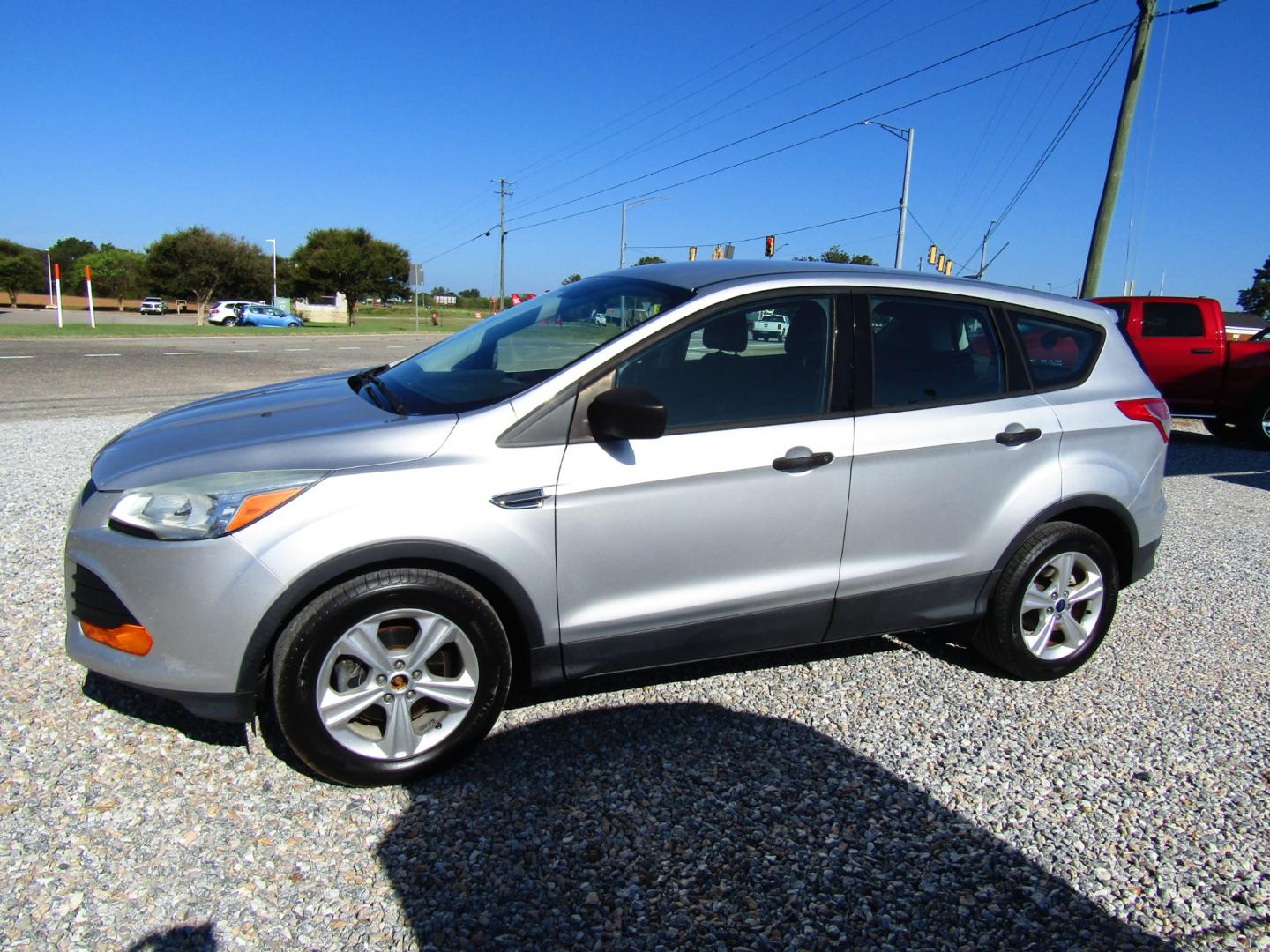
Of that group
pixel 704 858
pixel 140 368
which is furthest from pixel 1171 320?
pixel 140 368

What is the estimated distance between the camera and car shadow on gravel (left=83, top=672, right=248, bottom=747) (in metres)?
3.24

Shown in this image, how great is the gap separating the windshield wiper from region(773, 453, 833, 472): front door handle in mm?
1382

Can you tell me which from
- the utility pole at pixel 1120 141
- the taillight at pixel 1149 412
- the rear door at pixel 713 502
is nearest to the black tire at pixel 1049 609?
the taillight at pixel 1149 412

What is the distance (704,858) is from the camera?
2.66 m

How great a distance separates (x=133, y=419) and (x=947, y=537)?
32.6 ft

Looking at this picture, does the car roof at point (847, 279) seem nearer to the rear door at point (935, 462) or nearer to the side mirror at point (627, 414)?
the rear door at point (935, 462)

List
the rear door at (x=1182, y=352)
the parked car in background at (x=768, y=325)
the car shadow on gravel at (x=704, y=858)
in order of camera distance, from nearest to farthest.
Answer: the car shadow on gravel at (x=704, y=858), the parked car in background at (x=768, y=325), the rear door at (x=1182, y=352)

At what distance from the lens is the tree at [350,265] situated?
59.5 m

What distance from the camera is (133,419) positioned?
10398 mm

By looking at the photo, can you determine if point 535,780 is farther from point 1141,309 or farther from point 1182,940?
point 1141,309

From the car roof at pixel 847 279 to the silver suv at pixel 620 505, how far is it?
24 millimetres

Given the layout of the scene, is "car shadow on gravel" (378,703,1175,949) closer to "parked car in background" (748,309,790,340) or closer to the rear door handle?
the rear door handle

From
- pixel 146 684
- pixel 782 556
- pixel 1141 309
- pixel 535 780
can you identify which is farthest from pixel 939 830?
pixel 1141 309

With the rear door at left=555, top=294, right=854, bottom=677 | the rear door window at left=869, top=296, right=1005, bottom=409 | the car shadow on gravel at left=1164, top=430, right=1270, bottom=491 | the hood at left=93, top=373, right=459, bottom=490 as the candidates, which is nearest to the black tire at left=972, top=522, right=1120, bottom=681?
the rear door window at left=869, top=296, right=1005, bottom=409
